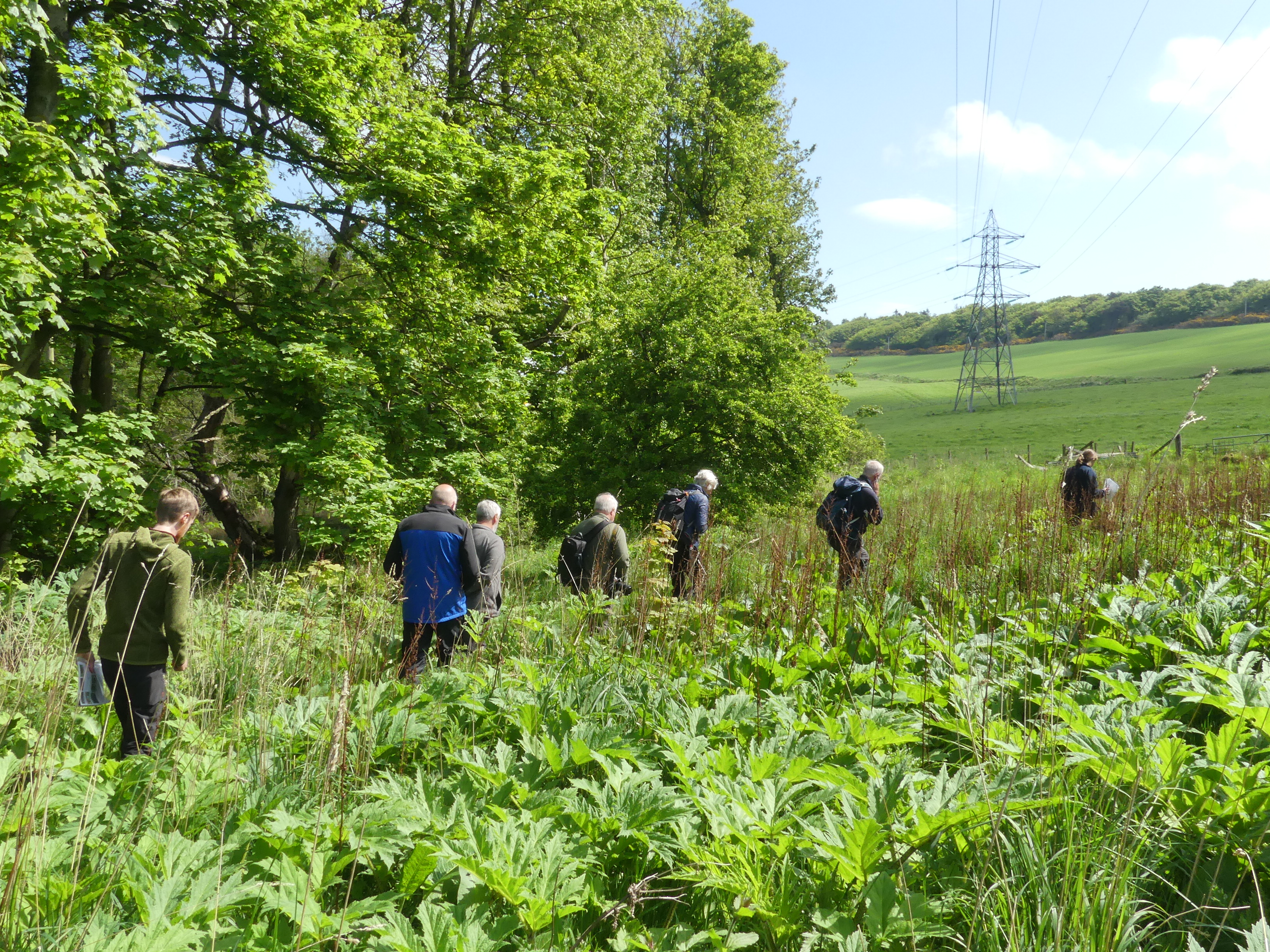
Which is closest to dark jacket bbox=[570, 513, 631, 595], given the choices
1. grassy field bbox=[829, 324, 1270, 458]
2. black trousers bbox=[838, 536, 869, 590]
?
black trousers bbox=[838, 536, 869, 590]

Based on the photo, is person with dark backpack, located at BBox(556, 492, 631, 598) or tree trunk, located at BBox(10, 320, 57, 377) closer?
person with dark backpack, located at BBox(556, 492, 631, 598)

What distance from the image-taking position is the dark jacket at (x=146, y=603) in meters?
3.97

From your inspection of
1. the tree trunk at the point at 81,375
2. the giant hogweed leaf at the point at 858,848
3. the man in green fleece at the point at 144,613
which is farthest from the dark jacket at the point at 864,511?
the tree trunk at the point at 81,375

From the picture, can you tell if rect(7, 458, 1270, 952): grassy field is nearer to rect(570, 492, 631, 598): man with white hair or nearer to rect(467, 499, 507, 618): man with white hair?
rect(467, 499, 507, 618): man with white hair

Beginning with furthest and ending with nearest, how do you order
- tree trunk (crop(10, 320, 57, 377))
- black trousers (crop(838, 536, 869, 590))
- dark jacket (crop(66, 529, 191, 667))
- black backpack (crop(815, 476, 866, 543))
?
tree trunk (crop(10, 320, 57, 377)), black backpack (crop(815, 476, 866, 543)), black trousers (crop(838, 536, 869, 590)), dark jacket (crop(66, 529, 191, 667))

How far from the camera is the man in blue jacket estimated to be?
18.4ft

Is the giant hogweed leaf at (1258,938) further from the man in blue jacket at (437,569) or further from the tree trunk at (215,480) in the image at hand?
the tree trunk at (215,480)

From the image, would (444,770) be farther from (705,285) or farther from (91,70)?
(705,285)

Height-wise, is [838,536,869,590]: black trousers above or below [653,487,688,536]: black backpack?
below

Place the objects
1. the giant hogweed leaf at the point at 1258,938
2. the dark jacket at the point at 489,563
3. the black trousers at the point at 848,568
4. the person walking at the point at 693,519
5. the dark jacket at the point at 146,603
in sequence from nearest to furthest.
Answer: the giant hogweed leaf at the point at 1258,938 < the dark jacket at the point at 146,603 < the black trousers at the point at 848,568 < the dark jacket at the point at 489,563 < the person walking at the point at 693,519

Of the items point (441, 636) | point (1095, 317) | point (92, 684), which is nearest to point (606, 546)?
point (441, 636)

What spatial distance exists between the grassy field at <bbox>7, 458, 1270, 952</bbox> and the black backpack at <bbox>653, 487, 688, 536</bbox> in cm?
294

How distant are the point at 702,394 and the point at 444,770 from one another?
8.89 metres

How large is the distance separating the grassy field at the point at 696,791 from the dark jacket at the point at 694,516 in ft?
9.64
